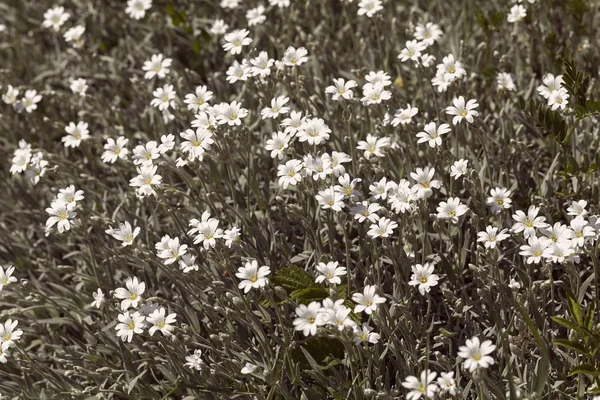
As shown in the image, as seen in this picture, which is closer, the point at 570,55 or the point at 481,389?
the point at 481,389

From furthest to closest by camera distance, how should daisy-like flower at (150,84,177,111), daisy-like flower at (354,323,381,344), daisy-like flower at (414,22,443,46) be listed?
1. daisy-like flower at (414,22,443,46)
2. daisy-like flower at (150,84,177,111)
3. daisy-like flower at (354,323,381,344)

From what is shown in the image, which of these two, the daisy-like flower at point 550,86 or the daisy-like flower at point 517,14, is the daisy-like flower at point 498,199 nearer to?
the daisy-like flower at point 550,86

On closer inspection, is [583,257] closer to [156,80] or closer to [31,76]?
[156,80]

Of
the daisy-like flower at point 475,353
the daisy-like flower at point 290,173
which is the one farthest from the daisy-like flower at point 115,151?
the daisy-like flower at point 475,353

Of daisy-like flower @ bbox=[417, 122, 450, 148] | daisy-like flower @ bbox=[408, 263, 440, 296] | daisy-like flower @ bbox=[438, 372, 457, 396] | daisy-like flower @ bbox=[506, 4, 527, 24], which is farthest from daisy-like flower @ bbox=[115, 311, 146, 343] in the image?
daisy-like flower @ bbox=[506, 4, 527, 24]

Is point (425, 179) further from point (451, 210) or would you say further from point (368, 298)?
point (368, 298)

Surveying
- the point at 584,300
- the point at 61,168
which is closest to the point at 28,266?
the point at 61,168

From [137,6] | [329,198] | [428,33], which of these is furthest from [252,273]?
[137,6]

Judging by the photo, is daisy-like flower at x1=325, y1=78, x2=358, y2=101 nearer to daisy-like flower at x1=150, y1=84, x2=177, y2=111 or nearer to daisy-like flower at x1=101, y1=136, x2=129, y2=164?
daisy-like flower at x1=150, y1=84, x2=177, y2=111
